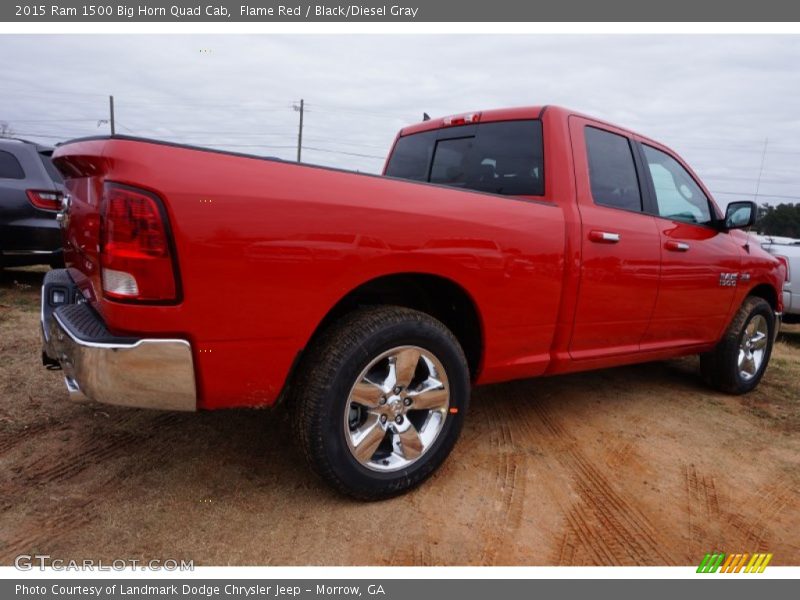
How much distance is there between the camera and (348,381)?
2.21 metres

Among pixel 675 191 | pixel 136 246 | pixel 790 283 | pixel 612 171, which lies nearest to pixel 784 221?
pixel 790 283

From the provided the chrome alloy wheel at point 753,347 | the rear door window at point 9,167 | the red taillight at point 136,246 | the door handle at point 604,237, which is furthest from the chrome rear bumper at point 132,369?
the rear door window at point 9,167

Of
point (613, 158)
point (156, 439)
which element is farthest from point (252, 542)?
point (613, 158)

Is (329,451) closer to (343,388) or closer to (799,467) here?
(343,388)

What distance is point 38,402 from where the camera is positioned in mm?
3209

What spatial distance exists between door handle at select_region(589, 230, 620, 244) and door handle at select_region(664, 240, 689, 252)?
58 centimetres

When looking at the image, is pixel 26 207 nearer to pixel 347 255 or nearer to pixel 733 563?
pixel 347 255

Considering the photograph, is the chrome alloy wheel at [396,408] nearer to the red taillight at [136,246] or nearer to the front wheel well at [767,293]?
the red taillight at [136,246]

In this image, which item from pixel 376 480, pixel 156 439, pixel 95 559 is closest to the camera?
pixel 95 559

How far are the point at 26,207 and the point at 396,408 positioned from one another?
5.36 m

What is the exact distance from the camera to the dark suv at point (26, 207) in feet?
18.7

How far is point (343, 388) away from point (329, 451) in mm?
260

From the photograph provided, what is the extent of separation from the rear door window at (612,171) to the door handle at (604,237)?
0.20 meters

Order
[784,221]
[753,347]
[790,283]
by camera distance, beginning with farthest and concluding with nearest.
→ [784,221] → [790,283] → [753,347]
